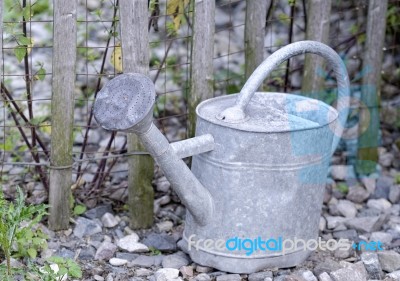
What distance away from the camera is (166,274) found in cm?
291

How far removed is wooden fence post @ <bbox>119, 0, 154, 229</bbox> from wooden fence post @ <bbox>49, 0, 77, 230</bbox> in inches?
8.1

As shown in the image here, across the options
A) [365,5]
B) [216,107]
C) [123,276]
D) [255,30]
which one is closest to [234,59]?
[365,5]

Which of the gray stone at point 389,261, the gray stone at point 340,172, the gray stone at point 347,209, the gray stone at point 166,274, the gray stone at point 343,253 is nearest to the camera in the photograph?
the gray stone at point 166,274

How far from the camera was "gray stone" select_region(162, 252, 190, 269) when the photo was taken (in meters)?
3.02

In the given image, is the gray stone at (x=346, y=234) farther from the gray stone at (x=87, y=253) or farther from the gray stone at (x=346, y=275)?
the gray stone at (x=87, y=253)

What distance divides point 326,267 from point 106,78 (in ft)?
6.60

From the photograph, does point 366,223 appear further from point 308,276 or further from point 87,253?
point 87,253

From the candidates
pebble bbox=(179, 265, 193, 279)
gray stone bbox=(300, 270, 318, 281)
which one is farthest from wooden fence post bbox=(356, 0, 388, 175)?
pebble bbox=(179, 265, 193, 279)

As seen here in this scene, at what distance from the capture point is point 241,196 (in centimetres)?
284

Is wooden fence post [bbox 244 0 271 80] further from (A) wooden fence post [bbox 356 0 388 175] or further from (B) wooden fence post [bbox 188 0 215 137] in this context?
(A) wooden fence post [bbox 356 0 388 175]

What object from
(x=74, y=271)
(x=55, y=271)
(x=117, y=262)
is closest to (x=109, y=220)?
(x=117, y=262)

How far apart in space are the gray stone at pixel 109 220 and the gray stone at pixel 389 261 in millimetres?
1129

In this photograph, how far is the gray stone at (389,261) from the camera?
2992 mm

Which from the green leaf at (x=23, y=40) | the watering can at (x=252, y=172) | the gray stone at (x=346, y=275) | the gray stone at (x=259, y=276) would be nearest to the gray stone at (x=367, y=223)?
the watering can at (x=252, y=172)
